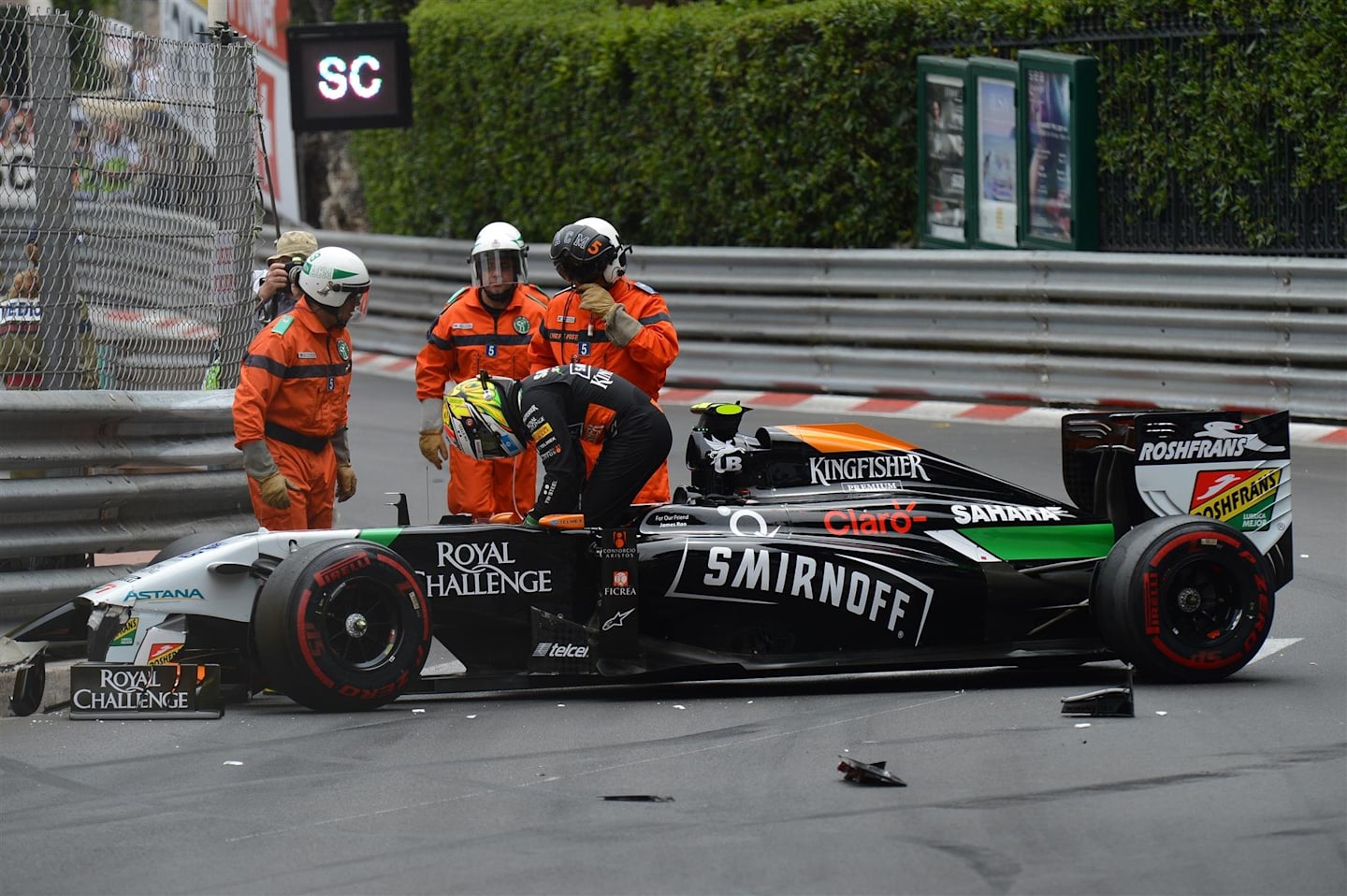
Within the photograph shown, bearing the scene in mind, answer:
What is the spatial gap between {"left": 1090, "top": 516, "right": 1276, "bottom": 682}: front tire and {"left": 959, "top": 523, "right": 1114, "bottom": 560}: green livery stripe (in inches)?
7.1

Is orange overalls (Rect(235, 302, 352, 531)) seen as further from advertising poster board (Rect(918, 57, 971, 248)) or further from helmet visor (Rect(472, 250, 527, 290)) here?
advertising poster board (Rect(918, 57, 971, 248))

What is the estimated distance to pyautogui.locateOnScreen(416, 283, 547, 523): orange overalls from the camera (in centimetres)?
1041

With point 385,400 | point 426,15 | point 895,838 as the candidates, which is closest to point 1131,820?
point 895,838

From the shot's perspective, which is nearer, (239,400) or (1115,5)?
(239,400)

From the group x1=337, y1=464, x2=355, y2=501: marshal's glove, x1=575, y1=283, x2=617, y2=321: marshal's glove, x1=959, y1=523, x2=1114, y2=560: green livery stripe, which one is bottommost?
x1=959, y1=523, x2=1114, y2=560: green livery stripe

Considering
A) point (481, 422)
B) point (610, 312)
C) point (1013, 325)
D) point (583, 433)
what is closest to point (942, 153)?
point (1013, 325)

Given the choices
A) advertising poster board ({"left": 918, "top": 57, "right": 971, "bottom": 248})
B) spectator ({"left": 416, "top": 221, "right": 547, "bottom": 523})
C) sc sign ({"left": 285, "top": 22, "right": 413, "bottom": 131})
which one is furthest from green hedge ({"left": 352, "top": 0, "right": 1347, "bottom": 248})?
spectator ({"left": 416, "top": 221, "right": 547, "bottom": 523})

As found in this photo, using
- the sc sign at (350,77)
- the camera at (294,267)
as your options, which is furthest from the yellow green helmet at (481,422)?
the sc sign at (350,77)

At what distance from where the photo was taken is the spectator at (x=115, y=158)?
28.5ft

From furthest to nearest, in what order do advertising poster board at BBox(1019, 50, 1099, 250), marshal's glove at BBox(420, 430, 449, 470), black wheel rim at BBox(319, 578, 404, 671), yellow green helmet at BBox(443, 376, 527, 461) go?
1. advertising poster board at BBox(1019, 50, 1099, 250)
2. marshal's glove at BBox(420, 430, 449, 470)
3. yellow green helmet at BBox(443, 376, 527, 461)
4. black wheel rim at BBox(319, 578, 404, 671)

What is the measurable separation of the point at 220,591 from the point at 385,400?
9.54 meters

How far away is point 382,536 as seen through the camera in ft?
26.2

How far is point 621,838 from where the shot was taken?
5.92 m

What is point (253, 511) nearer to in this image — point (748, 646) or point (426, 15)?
point (748, 646)
